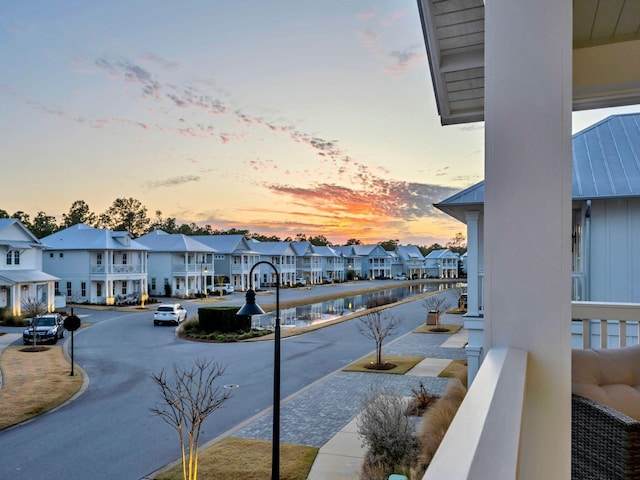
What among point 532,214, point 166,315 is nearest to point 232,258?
point 166,315

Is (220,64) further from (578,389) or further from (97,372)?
(578,389)

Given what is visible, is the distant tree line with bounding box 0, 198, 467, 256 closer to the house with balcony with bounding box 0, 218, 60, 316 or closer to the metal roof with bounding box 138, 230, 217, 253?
the metal roof with bounding box 138, 230, 217, 253

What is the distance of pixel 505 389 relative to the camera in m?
1.05

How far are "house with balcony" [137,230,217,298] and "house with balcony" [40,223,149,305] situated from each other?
474 centimetres

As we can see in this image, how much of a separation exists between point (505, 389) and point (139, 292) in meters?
40.2

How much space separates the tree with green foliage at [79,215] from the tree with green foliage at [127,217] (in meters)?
2.06

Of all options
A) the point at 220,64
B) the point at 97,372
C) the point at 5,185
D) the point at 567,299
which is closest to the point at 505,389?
the point at 567,299

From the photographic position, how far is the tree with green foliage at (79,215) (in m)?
66.2

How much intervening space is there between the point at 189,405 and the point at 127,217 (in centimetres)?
6745

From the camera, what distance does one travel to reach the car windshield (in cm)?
1966

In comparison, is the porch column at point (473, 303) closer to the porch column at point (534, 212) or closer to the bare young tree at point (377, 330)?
the porch column at point (534, 212)

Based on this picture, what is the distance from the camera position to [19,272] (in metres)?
28.1

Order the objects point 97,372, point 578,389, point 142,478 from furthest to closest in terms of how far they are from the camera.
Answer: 1. point 97,372
2. point 142,478
3. point 578,389

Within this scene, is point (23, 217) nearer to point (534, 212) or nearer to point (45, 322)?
point (45, 322)
